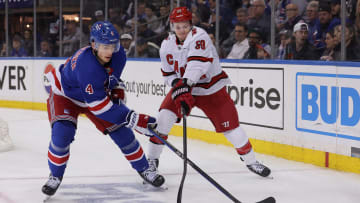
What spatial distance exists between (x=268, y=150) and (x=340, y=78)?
1.04 m

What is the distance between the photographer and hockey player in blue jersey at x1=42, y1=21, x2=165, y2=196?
3404 millimetres

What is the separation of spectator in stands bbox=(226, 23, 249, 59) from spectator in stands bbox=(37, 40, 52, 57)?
4.26m

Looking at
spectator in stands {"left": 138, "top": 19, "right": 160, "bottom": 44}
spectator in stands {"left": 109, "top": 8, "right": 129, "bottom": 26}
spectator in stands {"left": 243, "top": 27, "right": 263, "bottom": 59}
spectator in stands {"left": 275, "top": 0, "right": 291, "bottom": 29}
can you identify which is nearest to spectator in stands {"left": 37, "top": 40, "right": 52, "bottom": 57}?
spectator in stands {"left": 109, "top": 8, "right": 129, "bottom": 26}

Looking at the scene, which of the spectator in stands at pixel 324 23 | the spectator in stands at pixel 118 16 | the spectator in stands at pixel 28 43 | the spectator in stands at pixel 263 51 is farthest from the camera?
the spectator in stands at pixel 28 43

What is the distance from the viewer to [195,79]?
389 cm

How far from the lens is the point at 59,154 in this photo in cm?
361

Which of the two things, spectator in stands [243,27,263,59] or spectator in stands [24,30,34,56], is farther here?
spectator in stands [24,30,34,56]

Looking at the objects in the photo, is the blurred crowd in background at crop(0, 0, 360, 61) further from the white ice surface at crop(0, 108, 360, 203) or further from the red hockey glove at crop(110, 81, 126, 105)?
the red hockey glove at crop(110, 81, 126, 105)

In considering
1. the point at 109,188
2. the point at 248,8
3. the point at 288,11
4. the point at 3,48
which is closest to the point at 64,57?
the point at 3,48

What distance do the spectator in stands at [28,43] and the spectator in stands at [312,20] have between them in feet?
19.0

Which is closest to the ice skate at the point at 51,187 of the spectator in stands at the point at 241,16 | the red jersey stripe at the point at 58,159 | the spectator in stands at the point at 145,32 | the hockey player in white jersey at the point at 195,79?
the red jersey stripe at the point at 58,159

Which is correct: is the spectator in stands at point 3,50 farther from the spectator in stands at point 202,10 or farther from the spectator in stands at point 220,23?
the spectator in stands at point 220,23

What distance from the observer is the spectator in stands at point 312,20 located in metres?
4.91

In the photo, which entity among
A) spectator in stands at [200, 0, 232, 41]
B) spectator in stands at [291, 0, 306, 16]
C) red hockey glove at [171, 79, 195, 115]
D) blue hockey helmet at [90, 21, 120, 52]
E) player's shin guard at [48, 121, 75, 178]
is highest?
spectator in stands at [291, 0, 306, 16]
